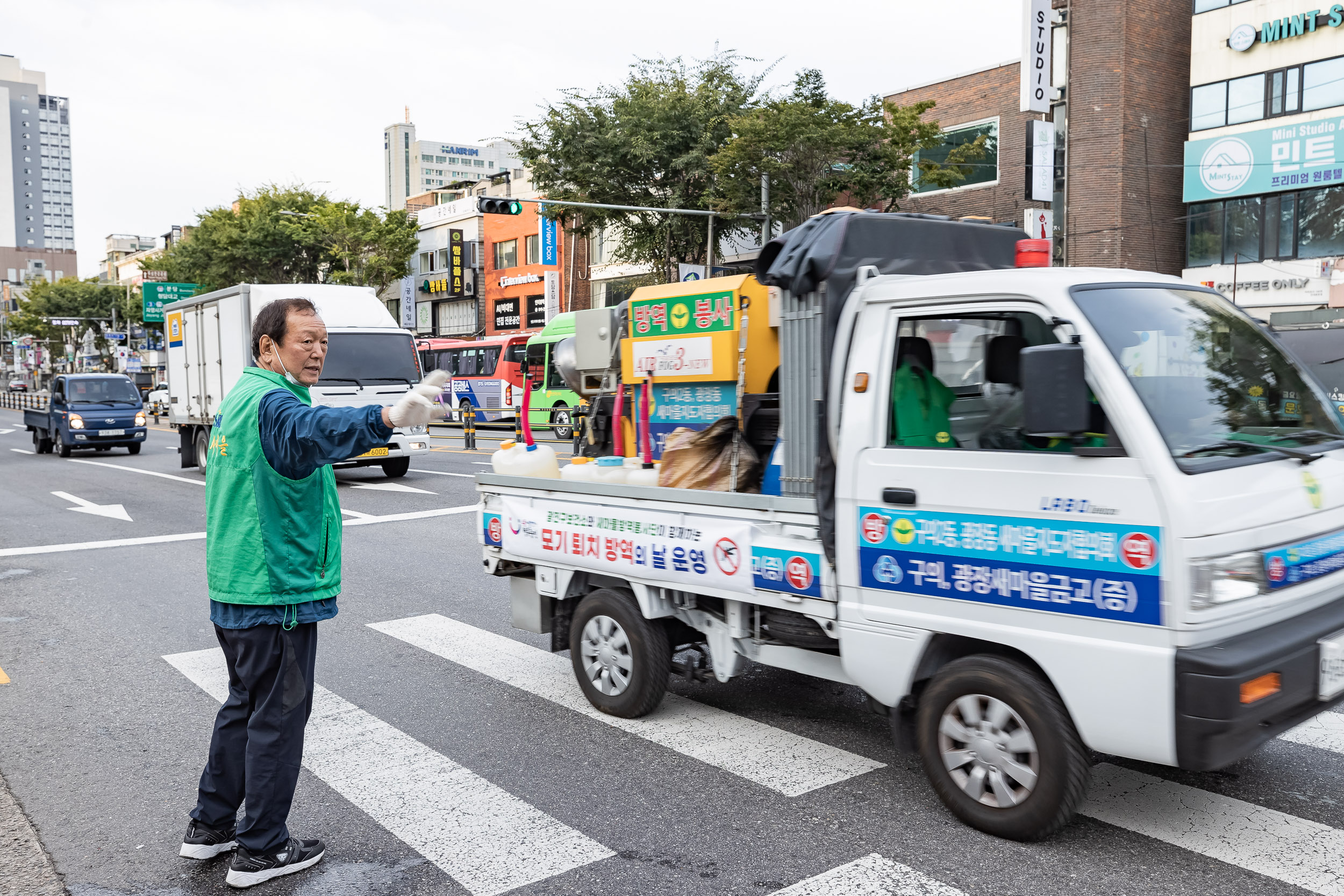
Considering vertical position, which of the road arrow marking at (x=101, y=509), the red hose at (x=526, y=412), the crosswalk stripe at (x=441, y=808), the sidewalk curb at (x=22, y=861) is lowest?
the sidewalk curb at (x=22, y=861)

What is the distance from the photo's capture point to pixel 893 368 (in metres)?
4.13

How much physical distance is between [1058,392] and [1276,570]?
3.40 feet

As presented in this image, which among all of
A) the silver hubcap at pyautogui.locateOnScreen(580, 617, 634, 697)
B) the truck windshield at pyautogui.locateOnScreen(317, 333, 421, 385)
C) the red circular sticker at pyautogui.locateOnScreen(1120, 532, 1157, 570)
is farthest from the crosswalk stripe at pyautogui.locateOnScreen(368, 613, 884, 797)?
the truck windshield at pyautogui.locateOnScreen(317, 333, 421, 385)

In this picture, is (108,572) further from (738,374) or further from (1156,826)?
(1156,826)

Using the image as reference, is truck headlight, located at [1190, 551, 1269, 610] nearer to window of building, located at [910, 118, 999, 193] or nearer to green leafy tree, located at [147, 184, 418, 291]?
window of building, located at [910, 118, 999, 193]

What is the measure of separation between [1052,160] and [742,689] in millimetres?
22681

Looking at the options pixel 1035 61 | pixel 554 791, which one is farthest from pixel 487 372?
pixel 554 791

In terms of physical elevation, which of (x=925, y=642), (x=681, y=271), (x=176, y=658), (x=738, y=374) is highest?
(x=681, y=271)

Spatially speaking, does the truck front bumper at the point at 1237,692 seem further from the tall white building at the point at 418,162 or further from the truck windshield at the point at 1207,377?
the tall white building at the point at 418,162

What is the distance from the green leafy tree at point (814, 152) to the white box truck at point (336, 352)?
12.8 m

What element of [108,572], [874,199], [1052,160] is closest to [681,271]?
[874,199]

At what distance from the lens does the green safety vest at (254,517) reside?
3.60 meters

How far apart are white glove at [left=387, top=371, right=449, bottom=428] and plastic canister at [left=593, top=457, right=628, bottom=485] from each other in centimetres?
204

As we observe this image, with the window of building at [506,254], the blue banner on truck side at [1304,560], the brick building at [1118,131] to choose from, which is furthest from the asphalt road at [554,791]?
the window of building at [506,254]
